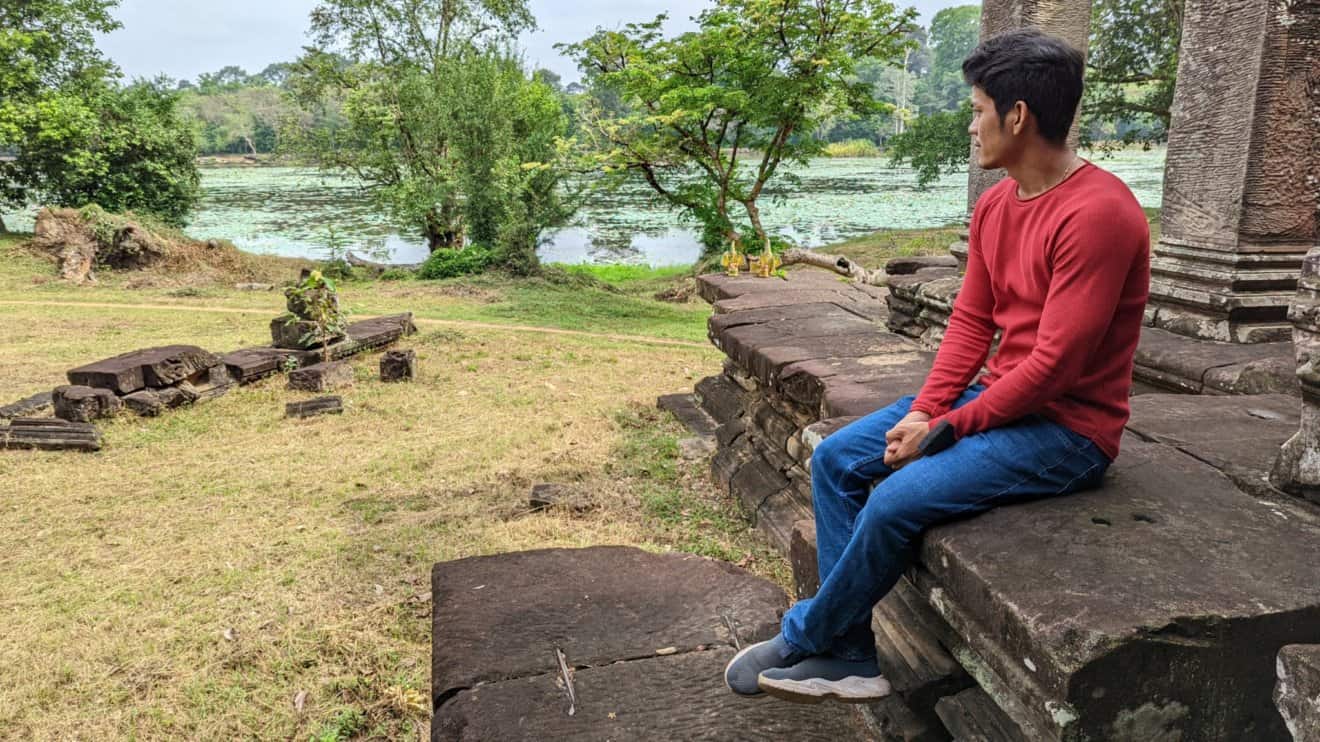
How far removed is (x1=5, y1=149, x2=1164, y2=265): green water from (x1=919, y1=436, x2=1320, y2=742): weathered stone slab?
1459cm

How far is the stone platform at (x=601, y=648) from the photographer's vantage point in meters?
2.12

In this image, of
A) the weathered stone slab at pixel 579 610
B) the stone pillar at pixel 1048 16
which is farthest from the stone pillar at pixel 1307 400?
the stone pillar at pixel 1048 16

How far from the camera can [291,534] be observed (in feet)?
14.1

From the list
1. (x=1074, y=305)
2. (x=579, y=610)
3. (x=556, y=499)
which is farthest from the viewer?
(x=556, y=499)

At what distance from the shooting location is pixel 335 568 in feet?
12.8

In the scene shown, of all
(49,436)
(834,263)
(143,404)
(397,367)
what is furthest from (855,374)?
(834,263)

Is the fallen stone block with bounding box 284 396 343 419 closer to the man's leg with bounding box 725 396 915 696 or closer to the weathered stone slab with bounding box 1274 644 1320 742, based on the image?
the man's leg with bounding box 725 396 915 696

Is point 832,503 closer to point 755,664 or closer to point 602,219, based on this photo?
point 755,664

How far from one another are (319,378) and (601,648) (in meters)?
5.63

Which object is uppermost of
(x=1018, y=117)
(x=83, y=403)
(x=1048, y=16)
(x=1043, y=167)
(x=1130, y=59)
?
(x=1130, y=59)

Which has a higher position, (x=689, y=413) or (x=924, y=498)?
(x=924, y=498)

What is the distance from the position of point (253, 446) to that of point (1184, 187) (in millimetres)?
5840

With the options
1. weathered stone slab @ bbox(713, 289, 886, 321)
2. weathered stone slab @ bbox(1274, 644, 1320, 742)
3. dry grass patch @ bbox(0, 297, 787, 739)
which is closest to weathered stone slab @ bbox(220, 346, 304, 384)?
dry grass patch @ bbox(0, 297, 787, 739)

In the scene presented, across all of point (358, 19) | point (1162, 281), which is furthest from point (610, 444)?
point (358, 19)
